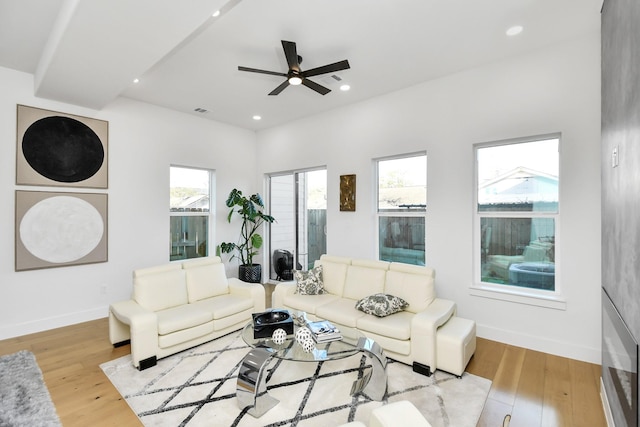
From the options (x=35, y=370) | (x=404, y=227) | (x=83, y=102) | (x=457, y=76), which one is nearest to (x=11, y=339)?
(x=35, y=370)

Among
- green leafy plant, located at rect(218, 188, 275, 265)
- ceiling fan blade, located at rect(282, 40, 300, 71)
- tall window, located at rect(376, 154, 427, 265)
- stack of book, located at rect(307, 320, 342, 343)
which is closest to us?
stack of book, located at rect(307, 320, 342, 343)

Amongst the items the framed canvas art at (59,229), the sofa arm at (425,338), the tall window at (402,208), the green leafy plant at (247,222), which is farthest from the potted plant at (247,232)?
the sofa arm at (425,338)

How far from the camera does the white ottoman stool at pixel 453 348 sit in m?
2.58

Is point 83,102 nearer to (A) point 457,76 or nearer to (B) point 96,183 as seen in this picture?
(B) point 96,183

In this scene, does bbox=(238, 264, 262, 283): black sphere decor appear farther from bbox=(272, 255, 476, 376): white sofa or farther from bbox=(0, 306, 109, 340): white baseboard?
bbox=(0, 306, 109, 340): white baseboard

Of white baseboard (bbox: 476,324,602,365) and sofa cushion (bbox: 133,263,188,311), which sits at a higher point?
sofa cushion (bbox: 133,263,188,311)

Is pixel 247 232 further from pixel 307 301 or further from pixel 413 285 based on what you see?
pixel 413 285

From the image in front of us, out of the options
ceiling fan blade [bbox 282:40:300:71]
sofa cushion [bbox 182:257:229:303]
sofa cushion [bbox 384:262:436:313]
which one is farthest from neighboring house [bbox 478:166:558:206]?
sofa cushion [bbox 182:257:229:303]

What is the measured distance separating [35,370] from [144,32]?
3.16 meters

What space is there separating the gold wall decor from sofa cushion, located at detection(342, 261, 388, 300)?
3.74 feet

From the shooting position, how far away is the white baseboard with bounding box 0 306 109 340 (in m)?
3.50

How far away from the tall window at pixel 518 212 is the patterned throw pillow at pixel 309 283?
6.36 feet

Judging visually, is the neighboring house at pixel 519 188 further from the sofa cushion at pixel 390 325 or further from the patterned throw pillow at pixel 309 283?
the patterned throw pillow at pixel 309 283

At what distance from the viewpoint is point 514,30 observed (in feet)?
9.25
